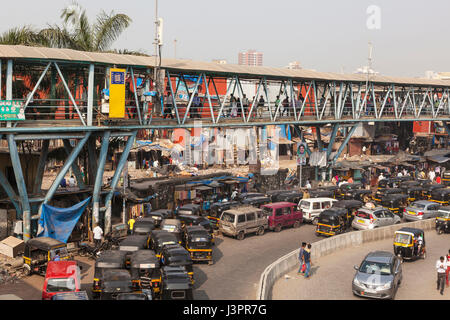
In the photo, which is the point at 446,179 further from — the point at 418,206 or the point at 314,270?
the point at 314,270

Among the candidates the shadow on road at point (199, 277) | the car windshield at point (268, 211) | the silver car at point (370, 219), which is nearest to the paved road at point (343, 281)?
the silver car at point (370, 219)

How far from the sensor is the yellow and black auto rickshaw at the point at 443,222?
33.3 m

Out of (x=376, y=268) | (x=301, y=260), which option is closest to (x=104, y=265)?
(x=301, y=260)

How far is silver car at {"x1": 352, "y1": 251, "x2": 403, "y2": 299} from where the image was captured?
20609 millimetres

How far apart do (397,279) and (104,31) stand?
25.4 meters

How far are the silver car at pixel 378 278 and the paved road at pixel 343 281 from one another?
1.86ft

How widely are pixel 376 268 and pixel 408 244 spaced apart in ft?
19.6

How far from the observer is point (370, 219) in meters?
31.9

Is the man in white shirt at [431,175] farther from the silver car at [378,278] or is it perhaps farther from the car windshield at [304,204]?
the silver car at [378,278]

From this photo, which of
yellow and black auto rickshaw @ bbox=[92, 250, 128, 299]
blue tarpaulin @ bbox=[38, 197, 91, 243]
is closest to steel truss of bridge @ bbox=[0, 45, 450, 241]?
blue tarpaulin @ bbox=[38, 197, 91, 243]

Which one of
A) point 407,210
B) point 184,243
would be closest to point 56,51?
point 184,243

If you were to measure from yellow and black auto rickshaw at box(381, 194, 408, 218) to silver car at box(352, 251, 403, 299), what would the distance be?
15.9 metres

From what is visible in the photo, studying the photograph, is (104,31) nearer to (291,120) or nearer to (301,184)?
(291,120)

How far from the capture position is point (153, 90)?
29.2 meters
